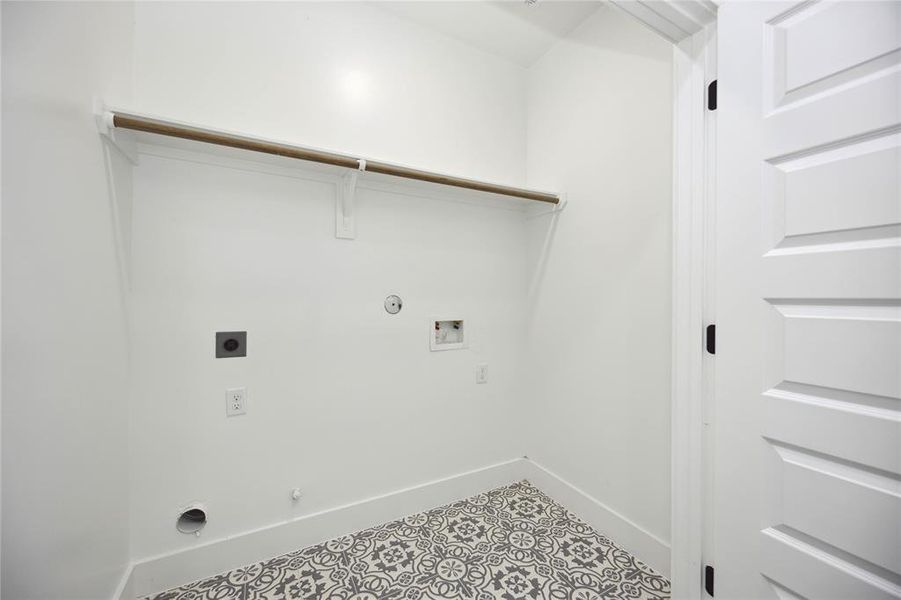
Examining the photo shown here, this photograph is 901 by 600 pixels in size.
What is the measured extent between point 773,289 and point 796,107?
0.49m

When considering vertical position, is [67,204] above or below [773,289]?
above

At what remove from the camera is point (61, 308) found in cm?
92

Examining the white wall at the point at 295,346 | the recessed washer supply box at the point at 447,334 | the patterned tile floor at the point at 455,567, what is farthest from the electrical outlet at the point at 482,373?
the patterned tile floor at the point at 455,567

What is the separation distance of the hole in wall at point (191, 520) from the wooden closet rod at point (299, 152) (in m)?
1.48

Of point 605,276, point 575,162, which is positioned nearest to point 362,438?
point 605,276

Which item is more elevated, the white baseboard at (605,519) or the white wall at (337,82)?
the white wall at (337,82)

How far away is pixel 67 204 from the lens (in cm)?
95

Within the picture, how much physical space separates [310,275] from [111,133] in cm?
81

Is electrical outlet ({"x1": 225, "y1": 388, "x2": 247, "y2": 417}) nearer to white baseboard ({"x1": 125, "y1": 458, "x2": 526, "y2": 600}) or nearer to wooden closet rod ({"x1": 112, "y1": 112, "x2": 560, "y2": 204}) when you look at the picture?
white baseboard ({"x1": 125, "y1": 458, "x2": 526, "y2": 600})

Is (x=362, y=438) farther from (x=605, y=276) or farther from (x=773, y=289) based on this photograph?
(x=773, y=289)

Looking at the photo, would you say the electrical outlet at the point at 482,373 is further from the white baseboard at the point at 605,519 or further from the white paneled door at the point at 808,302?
the white paneled door at the point at 808,302

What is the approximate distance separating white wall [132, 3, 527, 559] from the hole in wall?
3 cm

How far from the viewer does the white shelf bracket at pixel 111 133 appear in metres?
1.14

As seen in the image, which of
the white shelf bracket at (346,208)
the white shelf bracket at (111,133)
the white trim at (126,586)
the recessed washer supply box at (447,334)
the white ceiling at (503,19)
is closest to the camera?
the white shelf bracket at (111,133)
